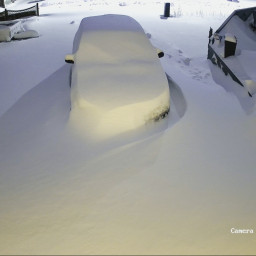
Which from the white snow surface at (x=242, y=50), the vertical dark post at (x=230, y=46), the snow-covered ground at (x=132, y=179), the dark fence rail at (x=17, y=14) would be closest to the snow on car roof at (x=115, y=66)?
the snow-covered ground at (x=132, y=179)

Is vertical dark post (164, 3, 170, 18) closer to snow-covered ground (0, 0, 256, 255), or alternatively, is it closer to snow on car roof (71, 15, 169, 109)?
snow on car roof (71, 15, 169, 109)

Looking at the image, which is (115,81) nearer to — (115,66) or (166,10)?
(115,66)

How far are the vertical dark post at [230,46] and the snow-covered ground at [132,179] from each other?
1.22 m

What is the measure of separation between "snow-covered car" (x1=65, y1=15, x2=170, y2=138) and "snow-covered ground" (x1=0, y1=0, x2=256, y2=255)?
0.25 meters

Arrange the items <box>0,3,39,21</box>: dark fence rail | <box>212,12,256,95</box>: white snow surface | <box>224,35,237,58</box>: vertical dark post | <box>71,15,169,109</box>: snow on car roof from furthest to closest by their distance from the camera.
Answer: <box>0,3,39,21</box>: dark fence rail < <box>224,35,237,58</box>: vertical dark post < <box>212,12,256,95</box>: white snow surface < <box>71,15,169,109</box>: snow on car roof

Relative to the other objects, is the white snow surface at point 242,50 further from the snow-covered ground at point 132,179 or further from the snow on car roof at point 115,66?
the snow on car roof at point 115,66

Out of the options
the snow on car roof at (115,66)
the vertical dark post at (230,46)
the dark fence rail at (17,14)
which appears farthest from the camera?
the dark fence rail at (17,14)

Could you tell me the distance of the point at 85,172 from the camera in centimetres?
360

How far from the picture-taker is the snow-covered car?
4273mm

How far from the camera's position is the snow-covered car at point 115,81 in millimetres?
4273

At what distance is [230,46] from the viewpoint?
22.4 feet

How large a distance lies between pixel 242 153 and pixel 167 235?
1.94 meters

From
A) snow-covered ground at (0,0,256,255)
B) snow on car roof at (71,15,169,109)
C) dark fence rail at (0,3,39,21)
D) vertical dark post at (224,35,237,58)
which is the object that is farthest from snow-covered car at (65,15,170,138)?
dark fence rail at (0,3,39,21)

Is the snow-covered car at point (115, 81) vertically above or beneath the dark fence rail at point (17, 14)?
above
